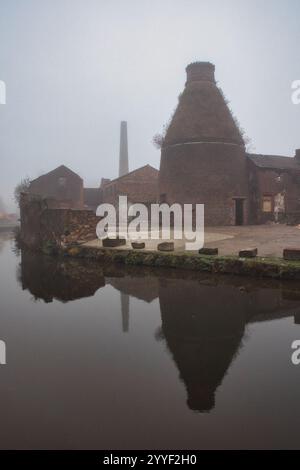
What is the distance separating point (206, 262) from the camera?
1003cm

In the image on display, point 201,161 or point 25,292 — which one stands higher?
point 201,161

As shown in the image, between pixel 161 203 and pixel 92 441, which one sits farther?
pixel 161 203

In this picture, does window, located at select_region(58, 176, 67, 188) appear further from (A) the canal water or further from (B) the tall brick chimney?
(A) the canal water

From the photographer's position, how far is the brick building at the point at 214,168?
24.3m

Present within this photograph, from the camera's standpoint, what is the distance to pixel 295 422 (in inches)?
111

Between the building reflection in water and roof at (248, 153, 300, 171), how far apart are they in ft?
66.0

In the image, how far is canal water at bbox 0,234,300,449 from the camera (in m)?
2.68

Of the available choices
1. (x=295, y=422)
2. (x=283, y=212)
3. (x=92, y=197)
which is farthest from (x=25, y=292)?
(x=92, y=197)

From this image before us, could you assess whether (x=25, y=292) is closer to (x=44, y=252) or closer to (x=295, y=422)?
(x=295, y=422)

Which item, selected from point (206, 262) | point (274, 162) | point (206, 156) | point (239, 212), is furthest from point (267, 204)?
point (206, 262)

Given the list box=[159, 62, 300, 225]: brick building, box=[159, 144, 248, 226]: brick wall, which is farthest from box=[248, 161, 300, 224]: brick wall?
box=[159, 144, 248, 226]: brick wall

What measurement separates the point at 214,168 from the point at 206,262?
1592 cm

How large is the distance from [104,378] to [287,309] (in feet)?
13.4

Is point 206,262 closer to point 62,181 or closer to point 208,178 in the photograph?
point 208,178
